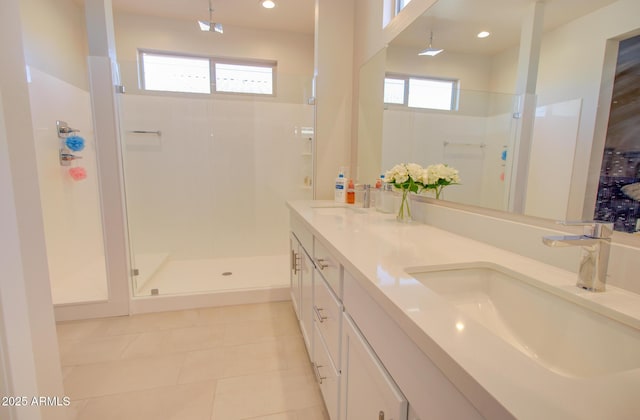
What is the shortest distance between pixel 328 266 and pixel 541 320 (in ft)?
2.17

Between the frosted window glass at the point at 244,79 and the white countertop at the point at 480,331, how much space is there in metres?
2.65

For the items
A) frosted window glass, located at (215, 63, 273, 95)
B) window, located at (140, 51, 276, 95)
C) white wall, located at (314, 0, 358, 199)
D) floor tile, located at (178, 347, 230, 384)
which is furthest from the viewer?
frosted window glass, located at (215, 63, 273, 95)

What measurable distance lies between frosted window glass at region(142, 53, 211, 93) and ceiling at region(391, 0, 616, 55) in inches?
91.5

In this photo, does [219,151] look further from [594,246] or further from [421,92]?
[594,246]

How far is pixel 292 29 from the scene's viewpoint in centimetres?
326

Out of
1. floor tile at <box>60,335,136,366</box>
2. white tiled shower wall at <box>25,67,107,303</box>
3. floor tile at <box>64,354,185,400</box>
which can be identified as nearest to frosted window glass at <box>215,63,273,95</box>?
white tiled shower wall at <box>25,67,107,303</box>

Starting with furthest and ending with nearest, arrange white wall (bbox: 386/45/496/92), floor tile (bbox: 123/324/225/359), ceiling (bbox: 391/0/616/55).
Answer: floor tile (bbox: 123/324/225/359) < white wall (bbox: 386/45/496/92) < ceiling (bbox: 391/0/616/55)

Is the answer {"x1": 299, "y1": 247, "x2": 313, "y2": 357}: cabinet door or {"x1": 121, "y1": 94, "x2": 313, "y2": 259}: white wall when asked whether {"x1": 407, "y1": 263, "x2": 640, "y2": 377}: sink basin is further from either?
{"x1": 121, "y1": 94, "x2": 313, "y2": 259}: white wall

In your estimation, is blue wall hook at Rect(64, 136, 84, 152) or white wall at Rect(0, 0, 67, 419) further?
blue wall hook at Rect(64, 136, 84, 152)

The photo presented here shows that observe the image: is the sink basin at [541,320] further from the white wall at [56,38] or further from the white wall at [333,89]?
the white wall at [56,38]

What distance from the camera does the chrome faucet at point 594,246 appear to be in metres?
0.64

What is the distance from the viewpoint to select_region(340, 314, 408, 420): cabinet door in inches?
24.5

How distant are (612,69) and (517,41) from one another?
0.38 m

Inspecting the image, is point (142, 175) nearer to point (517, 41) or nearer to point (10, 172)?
point (10, 172)
